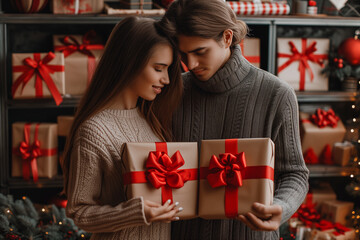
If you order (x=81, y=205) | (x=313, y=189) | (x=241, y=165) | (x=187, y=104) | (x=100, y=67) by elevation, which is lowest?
(x=313, y=189)

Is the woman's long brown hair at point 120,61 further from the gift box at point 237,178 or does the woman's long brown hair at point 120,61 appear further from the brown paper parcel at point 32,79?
the brown paper parcel at point 32,79

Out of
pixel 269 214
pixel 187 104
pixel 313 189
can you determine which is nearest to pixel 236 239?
pixel 269 214

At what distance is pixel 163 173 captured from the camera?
1.17 metres

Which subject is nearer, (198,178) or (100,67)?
(198,178)

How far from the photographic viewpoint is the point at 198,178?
1.24 m

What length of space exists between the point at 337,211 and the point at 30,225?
2.02m

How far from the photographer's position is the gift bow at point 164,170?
1.16m

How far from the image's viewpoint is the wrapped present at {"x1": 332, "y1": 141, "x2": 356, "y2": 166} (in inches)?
113

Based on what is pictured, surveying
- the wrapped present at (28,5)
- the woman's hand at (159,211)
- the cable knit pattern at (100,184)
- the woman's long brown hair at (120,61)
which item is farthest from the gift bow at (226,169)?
the wrapped present at (28,5)

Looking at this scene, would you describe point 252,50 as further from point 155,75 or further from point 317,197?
point 155,75

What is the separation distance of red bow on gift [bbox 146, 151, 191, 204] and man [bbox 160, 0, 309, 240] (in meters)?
0.24

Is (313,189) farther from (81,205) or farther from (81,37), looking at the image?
(81,205)

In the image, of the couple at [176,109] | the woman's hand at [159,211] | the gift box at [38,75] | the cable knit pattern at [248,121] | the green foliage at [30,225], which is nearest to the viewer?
the woman's hand at [159,211]

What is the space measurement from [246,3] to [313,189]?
1446 mm
